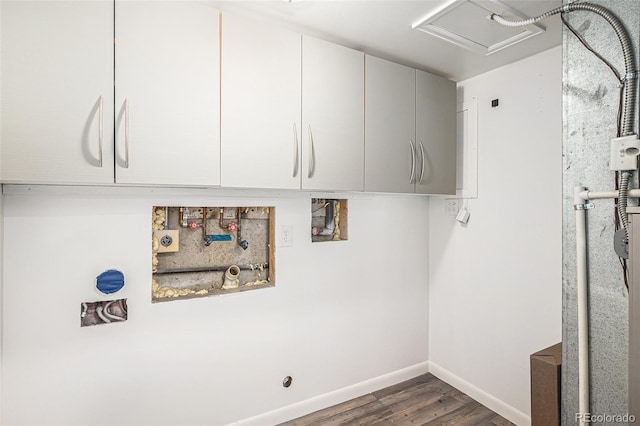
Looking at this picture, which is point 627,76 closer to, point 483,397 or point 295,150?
point 295,150

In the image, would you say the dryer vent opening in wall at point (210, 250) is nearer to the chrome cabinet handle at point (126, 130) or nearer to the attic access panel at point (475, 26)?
the chrome cabinet handle at point (126, 130)

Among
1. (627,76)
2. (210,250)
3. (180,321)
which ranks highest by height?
(627,76)

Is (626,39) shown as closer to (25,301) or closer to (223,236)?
(223,236)

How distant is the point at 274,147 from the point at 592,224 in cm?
138

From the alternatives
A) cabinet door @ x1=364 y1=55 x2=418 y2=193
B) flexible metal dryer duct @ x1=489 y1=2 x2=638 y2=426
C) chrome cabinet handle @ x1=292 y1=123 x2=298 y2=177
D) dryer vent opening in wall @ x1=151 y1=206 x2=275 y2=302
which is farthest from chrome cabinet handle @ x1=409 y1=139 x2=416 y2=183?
flexible metal dryer duct @ x1=489 y1=2 x2=638 y2=426

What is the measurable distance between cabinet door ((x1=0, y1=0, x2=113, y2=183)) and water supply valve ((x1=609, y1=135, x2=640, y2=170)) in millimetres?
1857

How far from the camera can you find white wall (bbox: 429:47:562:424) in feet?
6.78

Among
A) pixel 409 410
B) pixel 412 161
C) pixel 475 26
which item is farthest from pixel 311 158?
pixel 409 410

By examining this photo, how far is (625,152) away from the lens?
1.06 metres

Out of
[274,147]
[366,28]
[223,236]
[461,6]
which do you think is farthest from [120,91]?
[461,6]

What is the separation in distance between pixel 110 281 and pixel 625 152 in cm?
217

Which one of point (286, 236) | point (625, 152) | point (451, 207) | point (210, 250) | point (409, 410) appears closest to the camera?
point (625, 152)

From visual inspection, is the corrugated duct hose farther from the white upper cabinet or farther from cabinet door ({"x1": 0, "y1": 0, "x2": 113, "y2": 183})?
cabinet door ({"x1": 0, "y1": 0, "x2": 113, "y2": 183})

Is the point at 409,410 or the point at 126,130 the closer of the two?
the point at 126,130
